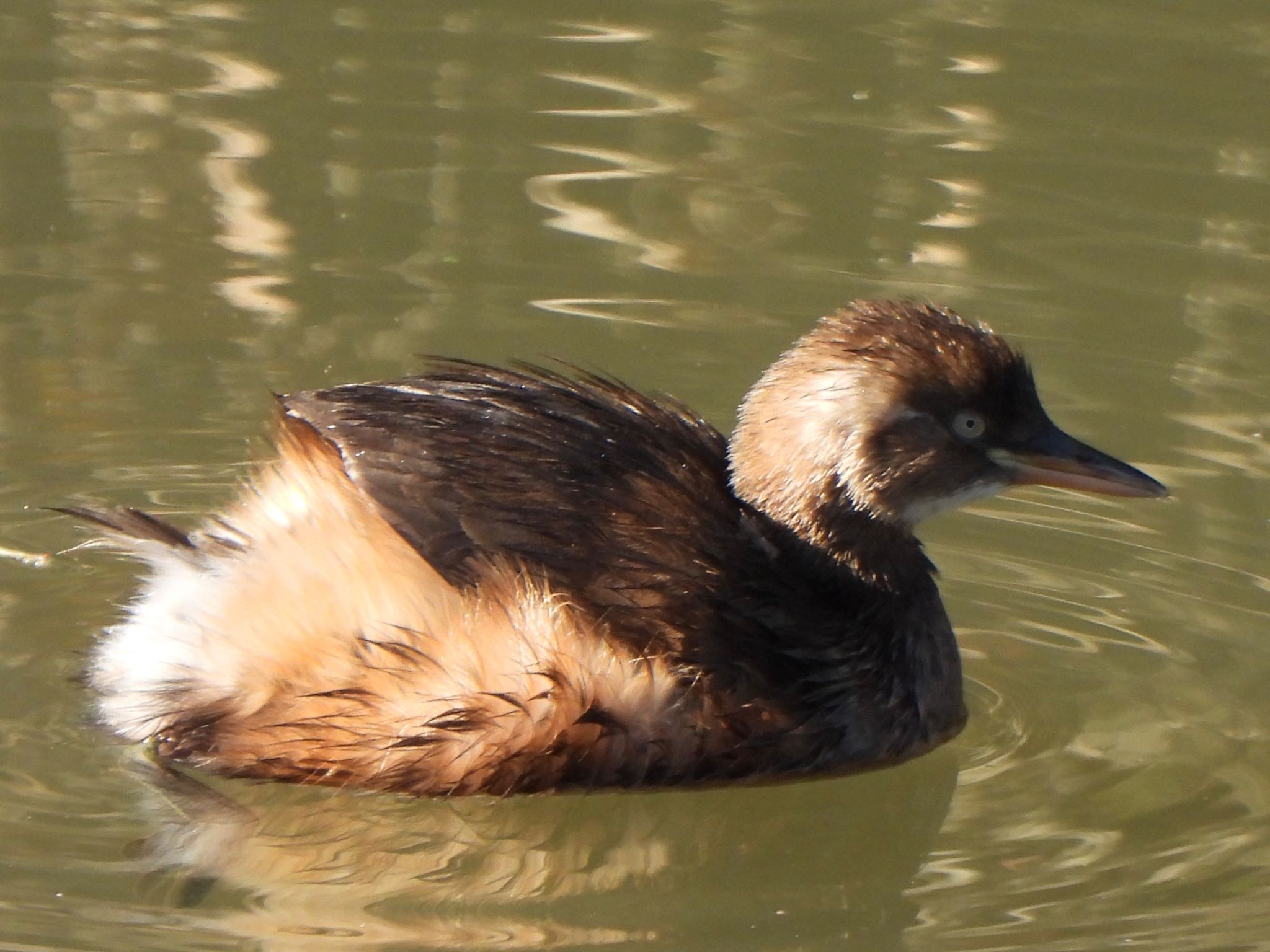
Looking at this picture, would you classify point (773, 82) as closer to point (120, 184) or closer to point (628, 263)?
point (628, 263)

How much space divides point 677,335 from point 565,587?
250cm

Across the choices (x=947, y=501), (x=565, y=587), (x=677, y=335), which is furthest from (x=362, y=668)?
(x=677, y=335)

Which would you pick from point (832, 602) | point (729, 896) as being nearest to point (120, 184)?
point (832, 602)

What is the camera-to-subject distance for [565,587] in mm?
4449

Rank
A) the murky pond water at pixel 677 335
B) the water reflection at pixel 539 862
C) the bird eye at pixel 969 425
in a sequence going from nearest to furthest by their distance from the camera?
the water reflection at pixel 539 862
the murky pond water at pixel 677 335
the bird eye at pixel 969 425

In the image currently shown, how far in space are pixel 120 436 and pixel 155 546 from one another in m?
1.41

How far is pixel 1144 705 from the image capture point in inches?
202

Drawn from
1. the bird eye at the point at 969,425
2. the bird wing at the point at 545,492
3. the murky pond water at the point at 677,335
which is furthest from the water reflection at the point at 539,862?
the bird eye at the point at 969,425

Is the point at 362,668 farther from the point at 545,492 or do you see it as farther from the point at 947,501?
the point at 947,501

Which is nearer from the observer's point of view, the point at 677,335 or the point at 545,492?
the point at 545,492

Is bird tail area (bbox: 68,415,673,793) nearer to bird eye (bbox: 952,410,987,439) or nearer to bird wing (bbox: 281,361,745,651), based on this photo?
bird wing (bbox: 281,361,745,651)

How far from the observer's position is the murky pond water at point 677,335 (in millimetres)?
4289

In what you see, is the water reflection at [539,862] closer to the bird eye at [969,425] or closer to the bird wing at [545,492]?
the bird wing at [545,492]

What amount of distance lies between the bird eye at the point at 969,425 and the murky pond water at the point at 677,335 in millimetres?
622
